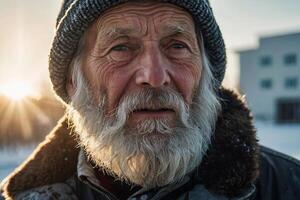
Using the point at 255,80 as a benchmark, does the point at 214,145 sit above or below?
above

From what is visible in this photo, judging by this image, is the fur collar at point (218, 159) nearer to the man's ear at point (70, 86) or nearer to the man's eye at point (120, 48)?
the man's ear at point (70, 86)

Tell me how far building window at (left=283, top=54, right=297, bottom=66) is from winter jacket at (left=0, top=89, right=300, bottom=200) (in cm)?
3832

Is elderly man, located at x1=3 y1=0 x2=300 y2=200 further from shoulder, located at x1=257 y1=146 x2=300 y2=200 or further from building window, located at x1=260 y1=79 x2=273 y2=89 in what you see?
building window, located at x1=260 y1=79 x2=273 y2=89

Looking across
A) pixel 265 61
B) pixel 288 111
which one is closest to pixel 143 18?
pixel 288 111

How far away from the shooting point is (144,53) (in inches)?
71.9

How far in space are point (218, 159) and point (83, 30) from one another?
0.86 m

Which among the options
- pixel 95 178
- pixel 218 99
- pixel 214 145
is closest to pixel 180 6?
pixel 218 99

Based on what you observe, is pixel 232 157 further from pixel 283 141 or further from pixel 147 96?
pixel 283 141

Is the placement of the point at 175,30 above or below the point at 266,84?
above

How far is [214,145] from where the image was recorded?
1886 millimetres

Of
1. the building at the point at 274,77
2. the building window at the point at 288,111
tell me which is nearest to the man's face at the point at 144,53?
the building at the point at 274,77

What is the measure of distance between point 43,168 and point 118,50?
2.22ft

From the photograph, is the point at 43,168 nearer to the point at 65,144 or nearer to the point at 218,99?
the point at 65,144

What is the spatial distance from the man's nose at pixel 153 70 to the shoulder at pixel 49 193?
0.62 m
